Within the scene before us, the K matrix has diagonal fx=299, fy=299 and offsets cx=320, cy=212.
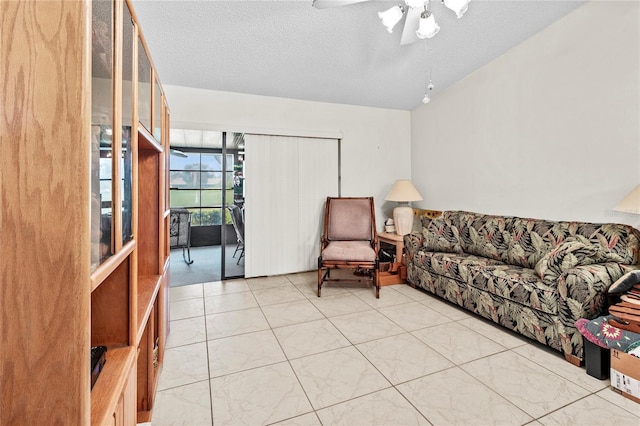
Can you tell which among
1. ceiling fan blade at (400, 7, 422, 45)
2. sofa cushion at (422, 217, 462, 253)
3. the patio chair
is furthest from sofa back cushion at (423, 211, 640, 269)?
the patio chair

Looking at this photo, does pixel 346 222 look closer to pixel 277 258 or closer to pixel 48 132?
pixel 277 258

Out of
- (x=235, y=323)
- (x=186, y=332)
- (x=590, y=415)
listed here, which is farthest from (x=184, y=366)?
(x=590, y=415)

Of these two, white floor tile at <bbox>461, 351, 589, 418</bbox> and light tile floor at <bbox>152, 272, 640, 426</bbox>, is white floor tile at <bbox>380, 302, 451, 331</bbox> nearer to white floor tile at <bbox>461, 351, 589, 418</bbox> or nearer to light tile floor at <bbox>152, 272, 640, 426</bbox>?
light tile floor at <bbox>152, 272, 640, 426</bbox>

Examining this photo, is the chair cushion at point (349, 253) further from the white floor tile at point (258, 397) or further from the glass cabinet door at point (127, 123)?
the glass cabinet door at point (127, 123)

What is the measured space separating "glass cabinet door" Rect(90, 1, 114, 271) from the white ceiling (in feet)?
5.56

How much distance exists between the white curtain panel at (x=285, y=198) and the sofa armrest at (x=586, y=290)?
2823 mm

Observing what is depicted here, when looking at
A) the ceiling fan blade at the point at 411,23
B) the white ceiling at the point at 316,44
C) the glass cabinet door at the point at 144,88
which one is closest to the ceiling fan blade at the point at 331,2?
the ceiling fan blade at the point at 411,23

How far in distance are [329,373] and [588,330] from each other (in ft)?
5.03

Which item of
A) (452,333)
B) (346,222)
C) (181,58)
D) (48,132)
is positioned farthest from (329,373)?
(181,58)

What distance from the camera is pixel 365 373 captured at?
181 centimetres

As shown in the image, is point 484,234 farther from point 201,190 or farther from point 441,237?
point 201,190

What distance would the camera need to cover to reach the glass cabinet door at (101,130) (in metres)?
0.71

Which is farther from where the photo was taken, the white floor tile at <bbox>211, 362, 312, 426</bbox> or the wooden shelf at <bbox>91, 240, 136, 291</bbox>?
the white floor tile at <bbox>211, 362, 312, 426</bbox>

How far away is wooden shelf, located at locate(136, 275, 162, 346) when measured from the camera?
1.20 meters
